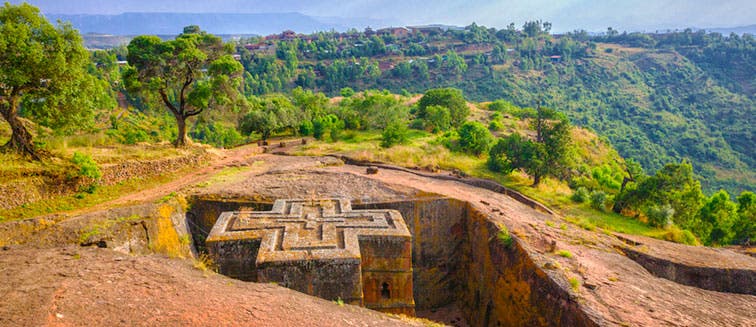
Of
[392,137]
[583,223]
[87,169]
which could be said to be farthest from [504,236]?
[392,137]

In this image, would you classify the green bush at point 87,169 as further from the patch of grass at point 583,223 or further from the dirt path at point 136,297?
the patch of grass at point 583,223

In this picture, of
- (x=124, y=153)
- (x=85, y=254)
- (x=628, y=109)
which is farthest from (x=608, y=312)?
(x=628, y=109)

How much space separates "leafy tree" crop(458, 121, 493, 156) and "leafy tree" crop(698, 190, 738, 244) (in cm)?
1130

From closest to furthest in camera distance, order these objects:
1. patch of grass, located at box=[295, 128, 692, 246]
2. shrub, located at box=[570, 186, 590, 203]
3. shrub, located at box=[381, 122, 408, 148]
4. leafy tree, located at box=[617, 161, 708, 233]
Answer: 1. patch of grass, located at box=[295, 128, 692, 246]
2. leafy tree, located at box=[617, 161, 708, 233]
3. shrub, located at box=[570, 186, 590, 203]
4. shrub, located at box=[381, 122, 408, 148]

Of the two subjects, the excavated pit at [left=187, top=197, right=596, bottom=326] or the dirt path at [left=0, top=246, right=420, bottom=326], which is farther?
the excavated pit at [left=187, top=197, right=596, bottom=326]

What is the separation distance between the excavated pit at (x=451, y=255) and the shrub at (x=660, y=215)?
307 inches

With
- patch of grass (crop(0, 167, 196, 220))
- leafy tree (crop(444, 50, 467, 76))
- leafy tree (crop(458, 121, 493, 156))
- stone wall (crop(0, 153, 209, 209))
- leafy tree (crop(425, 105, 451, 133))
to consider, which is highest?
leafy tree (crop(444, 50, 467, 76))

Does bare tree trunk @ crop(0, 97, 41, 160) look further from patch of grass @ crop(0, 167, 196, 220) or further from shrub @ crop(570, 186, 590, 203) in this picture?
shrub @ crop(570, 186, 590, 203)

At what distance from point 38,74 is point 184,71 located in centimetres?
764

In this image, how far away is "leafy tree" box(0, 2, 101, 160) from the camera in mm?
12195

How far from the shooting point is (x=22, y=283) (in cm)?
631

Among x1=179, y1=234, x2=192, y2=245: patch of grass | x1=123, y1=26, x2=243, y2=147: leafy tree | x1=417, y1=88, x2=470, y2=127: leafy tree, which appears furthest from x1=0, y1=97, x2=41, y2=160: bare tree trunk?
x1=417, y1=88, x2=470, y2=127: leafy tree

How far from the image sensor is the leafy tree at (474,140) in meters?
25.3

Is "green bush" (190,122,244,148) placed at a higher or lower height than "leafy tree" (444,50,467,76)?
lower
